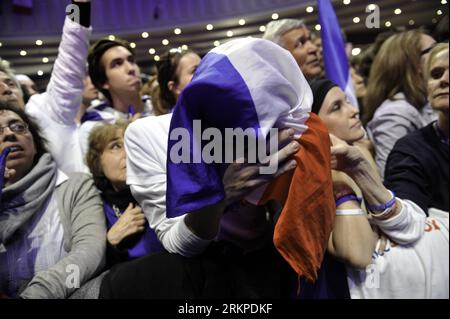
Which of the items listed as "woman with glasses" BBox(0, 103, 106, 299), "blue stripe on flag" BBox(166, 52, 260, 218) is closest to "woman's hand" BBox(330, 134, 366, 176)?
"blue stripe on flag" BBox(166, 52, 260, 218)

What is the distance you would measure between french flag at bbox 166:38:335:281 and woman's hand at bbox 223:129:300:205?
0.5 inches

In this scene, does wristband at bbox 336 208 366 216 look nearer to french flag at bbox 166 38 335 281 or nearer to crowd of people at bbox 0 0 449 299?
crowd of people at bbox 0 0 449 299

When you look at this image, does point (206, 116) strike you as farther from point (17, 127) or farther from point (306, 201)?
point (17, 127)

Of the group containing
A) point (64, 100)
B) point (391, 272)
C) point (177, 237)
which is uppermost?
point (64, 100)

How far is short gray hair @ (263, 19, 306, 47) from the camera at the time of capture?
1.08m

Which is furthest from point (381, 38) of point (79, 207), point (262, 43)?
point (79, 207)

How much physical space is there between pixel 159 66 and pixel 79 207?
34 centimetres

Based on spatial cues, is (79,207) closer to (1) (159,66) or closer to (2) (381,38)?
(1) (159,66)

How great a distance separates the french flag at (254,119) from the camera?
0.75 metres

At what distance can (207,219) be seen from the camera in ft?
2.79

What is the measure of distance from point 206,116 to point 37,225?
357 millimetres

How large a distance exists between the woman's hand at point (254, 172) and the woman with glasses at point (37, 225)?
0.29 m

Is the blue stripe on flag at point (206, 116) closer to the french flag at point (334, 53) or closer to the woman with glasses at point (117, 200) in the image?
the woman with glasses at point (117, 200)

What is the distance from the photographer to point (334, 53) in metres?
1.19
